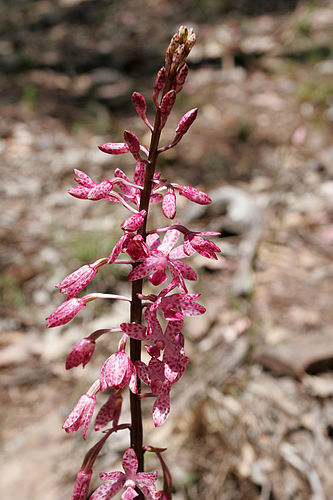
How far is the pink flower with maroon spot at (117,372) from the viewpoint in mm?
1303

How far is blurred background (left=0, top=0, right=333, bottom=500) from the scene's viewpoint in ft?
9.44

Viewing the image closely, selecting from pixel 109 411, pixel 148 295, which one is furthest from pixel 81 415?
pixel 148 295

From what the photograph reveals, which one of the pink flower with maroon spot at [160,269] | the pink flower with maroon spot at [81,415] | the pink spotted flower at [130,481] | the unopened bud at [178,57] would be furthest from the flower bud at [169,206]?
the pink spotted flower at [130,481]

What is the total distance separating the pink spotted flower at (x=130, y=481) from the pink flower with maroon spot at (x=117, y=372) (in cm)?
22

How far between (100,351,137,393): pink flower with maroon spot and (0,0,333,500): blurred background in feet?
5.20

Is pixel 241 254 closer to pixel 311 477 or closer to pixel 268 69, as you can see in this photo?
Result: pixel 311 477

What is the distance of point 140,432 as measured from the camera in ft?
4.89

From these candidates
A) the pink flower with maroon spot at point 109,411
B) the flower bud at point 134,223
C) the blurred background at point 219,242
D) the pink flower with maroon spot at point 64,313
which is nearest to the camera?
the flower bud at point 134,223

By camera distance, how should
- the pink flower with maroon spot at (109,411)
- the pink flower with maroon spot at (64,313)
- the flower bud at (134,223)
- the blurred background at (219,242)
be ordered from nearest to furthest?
the flower bud at (134,223) < the pink flower with maroon spot at (64,313) < the pink flower with maroon spot at (109,411) < the blurred background at (219,242)

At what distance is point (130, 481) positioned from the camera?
1389mm

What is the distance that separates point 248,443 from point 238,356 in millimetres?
604

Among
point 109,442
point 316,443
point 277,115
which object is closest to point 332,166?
point 277,115

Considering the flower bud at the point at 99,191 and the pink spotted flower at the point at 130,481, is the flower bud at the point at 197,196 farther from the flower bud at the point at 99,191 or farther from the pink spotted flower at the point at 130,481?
the pink spotted flower at the point at 130,481

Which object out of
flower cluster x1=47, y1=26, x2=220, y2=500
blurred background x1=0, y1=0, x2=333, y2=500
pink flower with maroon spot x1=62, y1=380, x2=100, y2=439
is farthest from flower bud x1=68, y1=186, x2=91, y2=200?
blurred background x1=0, y1=0, x2=333, y2=500
